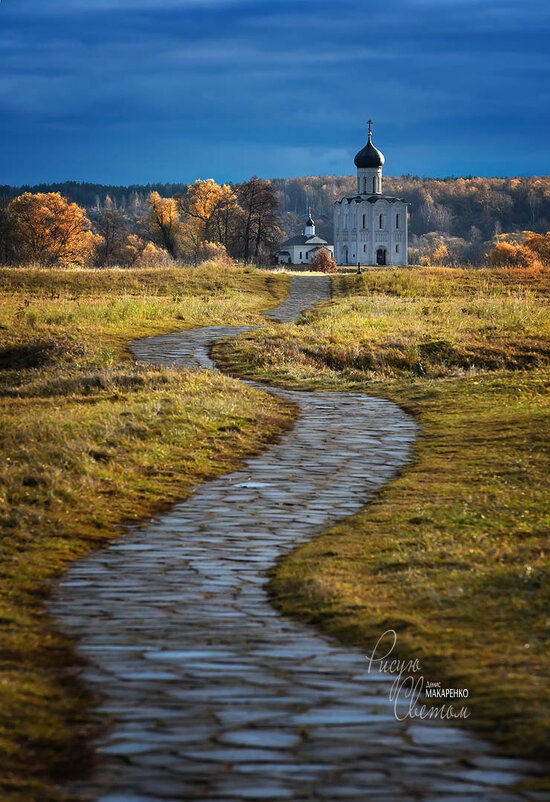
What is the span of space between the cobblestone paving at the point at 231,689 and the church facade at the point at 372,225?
108535 mm

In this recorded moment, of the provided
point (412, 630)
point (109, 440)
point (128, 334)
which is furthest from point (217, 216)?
point (412, 630)

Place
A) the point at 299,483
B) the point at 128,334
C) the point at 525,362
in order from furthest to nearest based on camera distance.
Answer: the point at 128,334
the point at 525,362
the point at 299,483

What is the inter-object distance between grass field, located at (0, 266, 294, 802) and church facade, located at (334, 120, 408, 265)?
91589 mm

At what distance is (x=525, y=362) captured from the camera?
22547 mm

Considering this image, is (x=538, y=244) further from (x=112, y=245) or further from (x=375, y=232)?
(x=112, y=245)

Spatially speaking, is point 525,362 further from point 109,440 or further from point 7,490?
point 7,490

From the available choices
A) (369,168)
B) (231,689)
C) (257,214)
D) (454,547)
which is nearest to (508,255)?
(369,168)

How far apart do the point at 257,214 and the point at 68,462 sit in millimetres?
84299

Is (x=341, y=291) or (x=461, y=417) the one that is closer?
(x=461, y=417)

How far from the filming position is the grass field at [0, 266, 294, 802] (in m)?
4.30

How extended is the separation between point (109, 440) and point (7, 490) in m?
2.53

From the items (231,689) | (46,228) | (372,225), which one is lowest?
(231,689)

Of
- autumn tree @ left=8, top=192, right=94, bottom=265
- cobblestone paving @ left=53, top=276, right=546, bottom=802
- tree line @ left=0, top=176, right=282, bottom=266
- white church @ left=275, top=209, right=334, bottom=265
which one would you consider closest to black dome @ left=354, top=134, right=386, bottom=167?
white church @ left=275, top=209, right=334, bottom=265

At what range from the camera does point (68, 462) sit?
1001 cm
